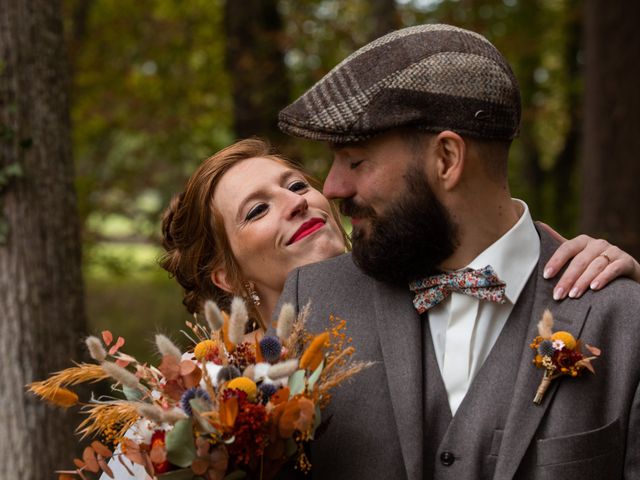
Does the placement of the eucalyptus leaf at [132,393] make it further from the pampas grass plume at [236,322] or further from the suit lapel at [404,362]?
the suit lapel at [404,362]

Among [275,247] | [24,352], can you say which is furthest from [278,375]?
[24,352]

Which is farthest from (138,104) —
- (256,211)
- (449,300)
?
(449,300)

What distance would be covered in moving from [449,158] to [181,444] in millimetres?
1080

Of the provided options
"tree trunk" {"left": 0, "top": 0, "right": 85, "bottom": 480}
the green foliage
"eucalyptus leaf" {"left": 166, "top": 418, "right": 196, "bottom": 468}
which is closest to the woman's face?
"eucalyptus leaf" {"left": 166, "top": 418, "right": 196, "bottom": 468}

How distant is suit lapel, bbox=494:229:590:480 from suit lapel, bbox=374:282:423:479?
231mm

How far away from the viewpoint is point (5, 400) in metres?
4.36

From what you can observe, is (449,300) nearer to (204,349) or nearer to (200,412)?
(204,349)

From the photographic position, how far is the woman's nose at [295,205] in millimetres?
3285

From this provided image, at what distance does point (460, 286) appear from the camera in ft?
8.36

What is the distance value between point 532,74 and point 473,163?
41.3 ft

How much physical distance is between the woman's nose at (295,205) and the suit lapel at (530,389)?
40.7 inches

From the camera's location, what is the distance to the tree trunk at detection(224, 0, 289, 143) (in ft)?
31.4

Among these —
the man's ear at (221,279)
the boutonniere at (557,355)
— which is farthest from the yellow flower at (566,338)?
the man's ear at (221,279)

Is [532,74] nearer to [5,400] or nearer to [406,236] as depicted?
[5,400]
